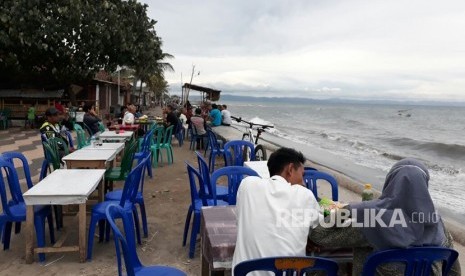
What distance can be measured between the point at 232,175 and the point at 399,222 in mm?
2295

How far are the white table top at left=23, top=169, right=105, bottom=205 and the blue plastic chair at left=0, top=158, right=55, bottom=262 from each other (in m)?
0.29

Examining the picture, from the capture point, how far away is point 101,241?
4.39 meters

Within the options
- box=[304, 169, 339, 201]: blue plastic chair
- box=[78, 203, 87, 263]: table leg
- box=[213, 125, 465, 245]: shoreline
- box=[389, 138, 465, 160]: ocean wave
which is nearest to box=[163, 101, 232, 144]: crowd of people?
box=[213, 125, 465, 245]: shoreline

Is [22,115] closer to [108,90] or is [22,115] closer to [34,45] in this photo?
[34,45]

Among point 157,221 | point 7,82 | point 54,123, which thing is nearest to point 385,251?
point 157,221

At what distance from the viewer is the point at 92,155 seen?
5281 millimetres

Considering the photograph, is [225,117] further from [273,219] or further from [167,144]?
[273,219]

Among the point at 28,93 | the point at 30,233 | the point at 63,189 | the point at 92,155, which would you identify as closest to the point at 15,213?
the point at 30,233

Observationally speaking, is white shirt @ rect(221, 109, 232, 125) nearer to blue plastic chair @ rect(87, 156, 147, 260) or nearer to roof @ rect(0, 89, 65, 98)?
blue plastic chair @ rect(87, 156, 147, 260)

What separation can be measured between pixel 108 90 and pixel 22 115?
10603mm

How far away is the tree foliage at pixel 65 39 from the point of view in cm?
1602

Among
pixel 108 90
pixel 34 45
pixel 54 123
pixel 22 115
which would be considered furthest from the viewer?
pixel 108 90

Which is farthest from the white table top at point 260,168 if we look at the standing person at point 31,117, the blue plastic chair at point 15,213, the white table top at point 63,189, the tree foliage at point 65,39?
the standing person at point 31,117

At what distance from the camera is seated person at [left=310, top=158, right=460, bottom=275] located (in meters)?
2.18
